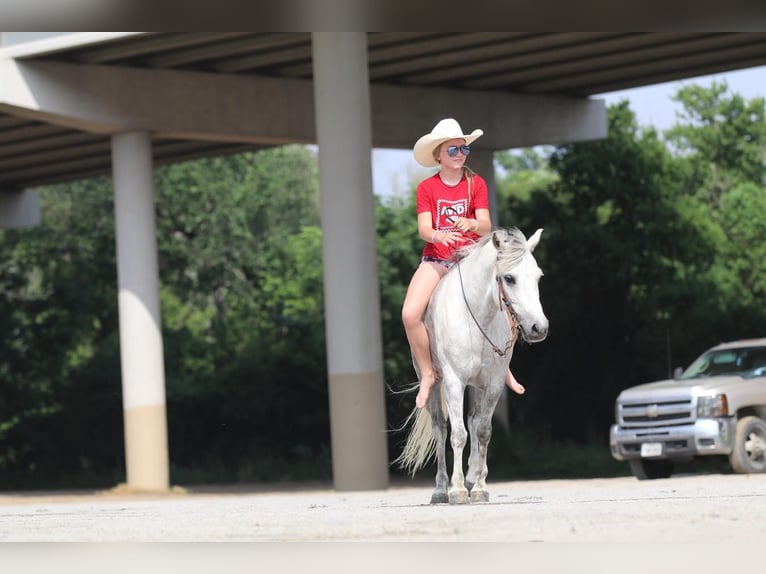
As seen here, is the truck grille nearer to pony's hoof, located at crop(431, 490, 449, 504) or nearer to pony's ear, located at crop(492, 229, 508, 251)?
pony's hoof, located at crop(431, 490, 449, 504)

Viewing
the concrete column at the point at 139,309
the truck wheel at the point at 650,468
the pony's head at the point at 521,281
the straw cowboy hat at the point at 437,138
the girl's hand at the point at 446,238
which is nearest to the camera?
the pony's head at the point at 521,281

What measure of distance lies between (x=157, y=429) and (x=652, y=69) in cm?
1309

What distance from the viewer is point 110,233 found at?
55375mm

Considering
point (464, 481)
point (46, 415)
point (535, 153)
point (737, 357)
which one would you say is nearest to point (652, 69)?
point (737, 357)

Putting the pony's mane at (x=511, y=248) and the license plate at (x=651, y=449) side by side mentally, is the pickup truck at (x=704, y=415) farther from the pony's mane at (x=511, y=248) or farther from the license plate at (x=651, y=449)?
the pony's mane at (x=511, y=248)

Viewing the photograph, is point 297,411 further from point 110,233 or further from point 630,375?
point 110,233

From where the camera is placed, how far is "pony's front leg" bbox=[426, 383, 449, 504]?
45.5ft

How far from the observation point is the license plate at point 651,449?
2383 centimetres

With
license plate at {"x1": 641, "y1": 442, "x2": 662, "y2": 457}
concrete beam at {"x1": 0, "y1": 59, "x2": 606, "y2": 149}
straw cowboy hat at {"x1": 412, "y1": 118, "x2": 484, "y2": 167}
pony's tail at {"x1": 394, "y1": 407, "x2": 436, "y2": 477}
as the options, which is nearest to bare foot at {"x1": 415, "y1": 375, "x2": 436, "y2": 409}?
pony's tail at {"x1": 394, "y1": 407, "x2": 436, "y2": 477}

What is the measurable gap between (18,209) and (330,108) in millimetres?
20636

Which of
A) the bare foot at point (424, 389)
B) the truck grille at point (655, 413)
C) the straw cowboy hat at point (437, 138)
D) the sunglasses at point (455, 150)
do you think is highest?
the straw cowboy hat at point (437, 138)

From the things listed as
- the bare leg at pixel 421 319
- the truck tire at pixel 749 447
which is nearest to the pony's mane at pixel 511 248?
the bare leg at pixel 421 319

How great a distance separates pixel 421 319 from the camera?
13.6 m

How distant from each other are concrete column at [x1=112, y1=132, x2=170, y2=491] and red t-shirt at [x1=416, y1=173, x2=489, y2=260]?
1910 cm
